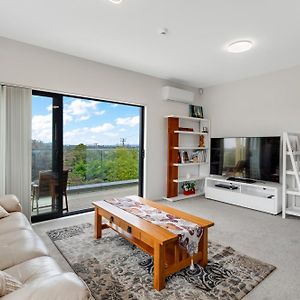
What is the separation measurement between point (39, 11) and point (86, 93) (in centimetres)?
138

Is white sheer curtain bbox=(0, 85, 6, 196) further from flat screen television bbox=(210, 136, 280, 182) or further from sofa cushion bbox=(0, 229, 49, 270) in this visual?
flat screen television bbox=(210, 136, 280, 182)

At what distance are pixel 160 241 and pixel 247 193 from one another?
3.00 meters

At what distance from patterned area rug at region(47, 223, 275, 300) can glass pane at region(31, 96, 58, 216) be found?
97 centimetres

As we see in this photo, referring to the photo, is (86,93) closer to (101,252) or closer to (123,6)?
(123,6)

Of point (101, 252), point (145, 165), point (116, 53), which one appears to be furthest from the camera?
point (145, 165)

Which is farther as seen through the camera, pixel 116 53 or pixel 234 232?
pixel 116 53

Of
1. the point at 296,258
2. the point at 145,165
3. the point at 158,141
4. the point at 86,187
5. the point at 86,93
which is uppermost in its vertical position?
the point at 86,93

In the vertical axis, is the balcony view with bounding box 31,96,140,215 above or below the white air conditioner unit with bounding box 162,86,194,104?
below

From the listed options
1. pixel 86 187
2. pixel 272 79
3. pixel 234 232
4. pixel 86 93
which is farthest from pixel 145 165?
pixel 272 79

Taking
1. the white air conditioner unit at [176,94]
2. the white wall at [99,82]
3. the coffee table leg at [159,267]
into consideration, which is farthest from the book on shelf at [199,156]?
the coffee table leg at [159,267]

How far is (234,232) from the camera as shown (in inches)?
114

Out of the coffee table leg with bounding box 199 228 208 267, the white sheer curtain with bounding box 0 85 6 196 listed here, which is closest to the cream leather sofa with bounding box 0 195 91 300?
the white sheer curtain with bounding box 0 85 6 196

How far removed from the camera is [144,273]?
197 cm

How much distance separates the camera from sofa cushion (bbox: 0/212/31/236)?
193 centimetres
